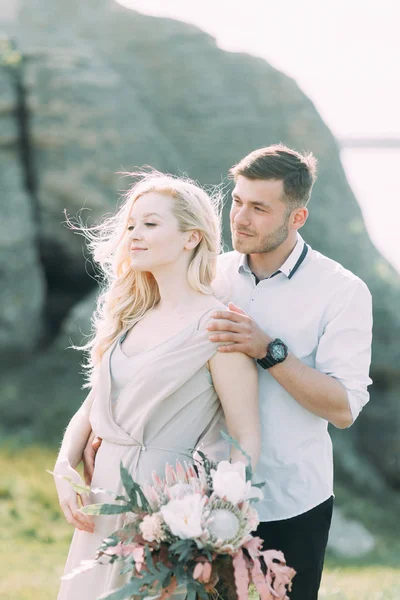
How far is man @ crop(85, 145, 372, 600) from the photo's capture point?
3082 millimetres

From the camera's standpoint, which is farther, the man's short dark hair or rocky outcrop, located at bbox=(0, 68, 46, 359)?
rocky outcrop, located at bbox=(0, 68, 46, 359)

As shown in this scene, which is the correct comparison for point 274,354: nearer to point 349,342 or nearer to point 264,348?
point 264,348

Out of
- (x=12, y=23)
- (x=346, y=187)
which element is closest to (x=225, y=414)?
(x=346, y=187)

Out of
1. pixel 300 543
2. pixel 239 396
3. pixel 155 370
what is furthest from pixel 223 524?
pixel 300 543

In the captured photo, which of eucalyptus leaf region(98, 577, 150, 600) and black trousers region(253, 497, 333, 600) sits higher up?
eucalyptus leaf region(98, 577, 150, 600)

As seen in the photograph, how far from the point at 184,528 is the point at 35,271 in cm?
827

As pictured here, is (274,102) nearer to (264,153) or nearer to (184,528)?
(264,153)

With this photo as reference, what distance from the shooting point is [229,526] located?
243cm

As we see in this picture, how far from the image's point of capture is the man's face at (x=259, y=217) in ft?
10.5

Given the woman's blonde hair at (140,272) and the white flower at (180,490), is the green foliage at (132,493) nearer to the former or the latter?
the white flower at (180,490)

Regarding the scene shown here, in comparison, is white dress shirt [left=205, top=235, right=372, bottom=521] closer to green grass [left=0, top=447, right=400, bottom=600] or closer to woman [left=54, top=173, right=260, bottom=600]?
woman [left=54, top=173, right=260, bottom=600]

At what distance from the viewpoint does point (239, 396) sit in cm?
286

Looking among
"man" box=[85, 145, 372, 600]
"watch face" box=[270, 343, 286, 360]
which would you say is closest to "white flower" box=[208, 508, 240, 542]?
"man" box=[85, 145, 372, 600]

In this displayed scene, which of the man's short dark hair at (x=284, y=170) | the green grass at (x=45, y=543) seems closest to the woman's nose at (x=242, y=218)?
the man's short dark hair at (x=284, y=170)
